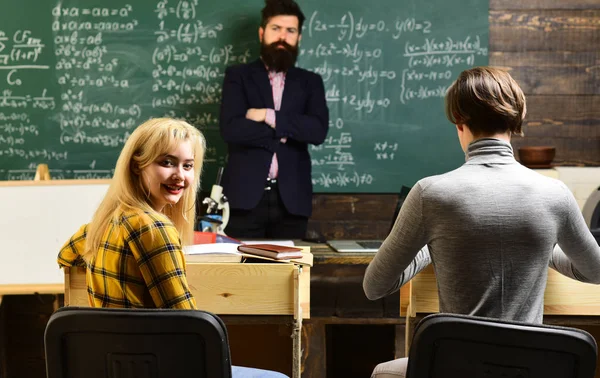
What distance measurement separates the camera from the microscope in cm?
296

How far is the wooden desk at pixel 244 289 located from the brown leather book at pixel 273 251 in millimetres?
49

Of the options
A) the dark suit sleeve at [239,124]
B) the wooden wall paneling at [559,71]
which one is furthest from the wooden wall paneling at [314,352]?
the wooden wall paneling at [559,71]

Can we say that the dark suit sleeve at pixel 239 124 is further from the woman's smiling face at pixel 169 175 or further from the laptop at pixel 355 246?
the woman's smiling face at pixel 169 175

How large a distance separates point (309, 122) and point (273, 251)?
6.25 ft

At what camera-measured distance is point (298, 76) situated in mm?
3980

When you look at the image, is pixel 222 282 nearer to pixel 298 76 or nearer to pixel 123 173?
pixel 123 173

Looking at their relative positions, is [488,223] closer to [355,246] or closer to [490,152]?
[490,152]

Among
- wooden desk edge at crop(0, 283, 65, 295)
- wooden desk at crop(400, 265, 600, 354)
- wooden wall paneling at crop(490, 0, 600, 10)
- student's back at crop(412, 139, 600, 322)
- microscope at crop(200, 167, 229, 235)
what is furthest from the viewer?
wooden wall paneling at crop(490, 0, 600, 10)

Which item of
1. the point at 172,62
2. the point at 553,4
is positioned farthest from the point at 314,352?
the point at 553,4

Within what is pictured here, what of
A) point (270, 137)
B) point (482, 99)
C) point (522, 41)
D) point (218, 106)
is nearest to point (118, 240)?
point (482, 99)

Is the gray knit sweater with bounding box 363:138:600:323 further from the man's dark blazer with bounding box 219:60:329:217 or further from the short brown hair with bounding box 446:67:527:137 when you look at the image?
the man's dark blazer with bounding box 219:60:329:217

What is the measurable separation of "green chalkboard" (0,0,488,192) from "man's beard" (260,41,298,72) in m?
0.39

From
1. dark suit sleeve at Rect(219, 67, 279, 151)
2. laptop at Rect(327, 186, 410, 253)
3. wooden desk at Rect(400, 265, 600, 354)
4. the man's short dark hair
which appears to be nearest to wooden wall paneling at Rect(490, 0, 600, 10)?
the man's short dark hair

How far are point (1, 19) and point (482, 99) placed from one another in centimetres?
357
